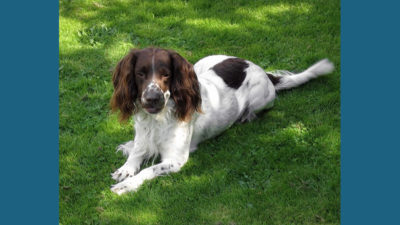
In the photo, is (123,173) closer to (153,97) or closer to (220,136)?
(153,97)

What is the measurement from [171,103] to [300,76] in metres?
2.16

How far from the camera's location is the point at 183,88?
4.70 metres

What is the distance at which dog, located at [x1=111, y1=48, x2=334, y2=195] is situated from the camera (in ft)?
15.0

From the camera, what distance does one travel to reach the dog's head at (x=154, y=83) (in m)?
4.52

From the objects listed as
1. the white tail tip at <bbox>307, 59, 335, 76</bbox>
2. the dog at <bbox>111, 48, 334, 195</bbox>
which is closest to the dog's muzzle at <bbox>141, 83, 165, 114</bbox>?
the dog at <bbox>111, 48, 334, 195</bbox>

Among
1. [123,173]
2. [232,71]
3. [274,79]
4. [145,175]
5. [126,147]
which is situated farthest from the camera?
[274,79]

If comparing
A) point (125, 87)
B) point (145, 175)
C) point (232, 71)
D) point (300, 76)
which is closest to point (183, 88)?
point (125, 87)

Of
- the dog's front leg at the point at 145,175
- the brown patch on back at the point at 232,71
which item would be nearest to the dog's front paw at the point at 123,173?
the dog's front leg at the point at 145,175

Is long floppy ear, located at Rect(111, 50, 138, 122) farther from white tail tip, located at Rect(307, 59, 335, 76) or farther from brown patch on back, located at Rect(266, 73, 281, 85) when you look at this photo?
white tail tip, located at Rect(307, 59, 335, 76)

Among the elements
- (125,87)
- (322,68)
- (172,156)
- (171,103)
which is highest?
(125,87)

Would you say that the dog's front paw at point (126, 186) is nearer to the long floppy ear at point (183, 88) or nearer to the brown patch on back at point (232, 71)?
the long floppy ear at point (183, 88)

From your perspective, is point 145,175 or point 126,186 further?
point 145,175

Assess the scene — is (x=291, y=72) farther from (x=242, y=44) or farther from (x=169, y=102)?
(x=169, y=102)

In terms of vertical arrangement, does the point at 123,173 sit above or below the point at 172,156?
below
